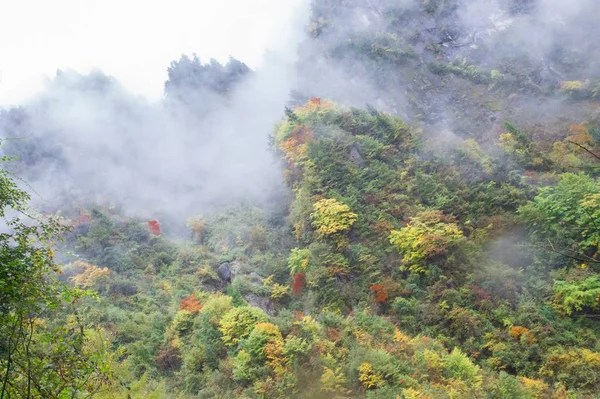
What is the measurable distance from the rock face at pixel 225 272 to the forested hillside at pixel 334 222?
129 millimetres

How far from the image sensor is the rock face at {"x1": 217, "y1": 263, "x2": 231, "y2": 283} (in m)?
23.5

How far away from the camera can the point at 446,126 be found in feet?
109

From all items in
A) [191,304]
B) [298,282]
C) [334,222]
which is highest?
[334,222]

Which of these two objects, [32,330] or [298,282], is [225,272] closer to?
[298,282]

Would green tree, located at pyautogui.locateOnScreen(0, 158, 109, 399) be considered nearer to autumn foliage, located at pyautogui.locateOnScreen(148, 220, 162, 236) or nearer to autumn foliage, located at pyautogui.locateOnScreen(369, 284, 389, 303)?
autumn foliage, located at pyautogui.locateOnScreen(369, 284, 389, 303)

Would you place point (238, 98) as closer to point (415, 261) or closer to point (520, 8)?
point (520, 8)

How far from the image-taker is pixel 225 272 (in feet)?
78.1

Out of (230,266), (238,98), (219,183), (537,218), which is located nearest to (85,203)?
(219,183)

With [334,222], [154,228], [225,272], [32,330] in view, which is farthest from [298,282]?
[32,330]

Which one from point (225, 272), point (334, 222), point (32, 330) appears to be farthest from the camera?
point (225, 272)

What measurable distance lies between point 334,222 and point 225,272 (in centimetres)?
750

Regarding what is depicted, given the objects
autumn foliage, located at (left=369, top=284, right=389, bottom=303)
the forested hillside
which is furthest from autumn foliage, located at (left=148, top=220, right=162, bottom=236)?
autumn foliage, located at (left=369, top=284, right=389, bottom=303)

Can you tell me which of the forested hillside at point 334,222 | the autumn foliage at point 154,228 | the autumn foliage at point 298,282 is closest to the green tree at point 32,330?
the forested hillside at point 334,222

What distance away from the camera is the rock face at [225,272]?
2346cm
